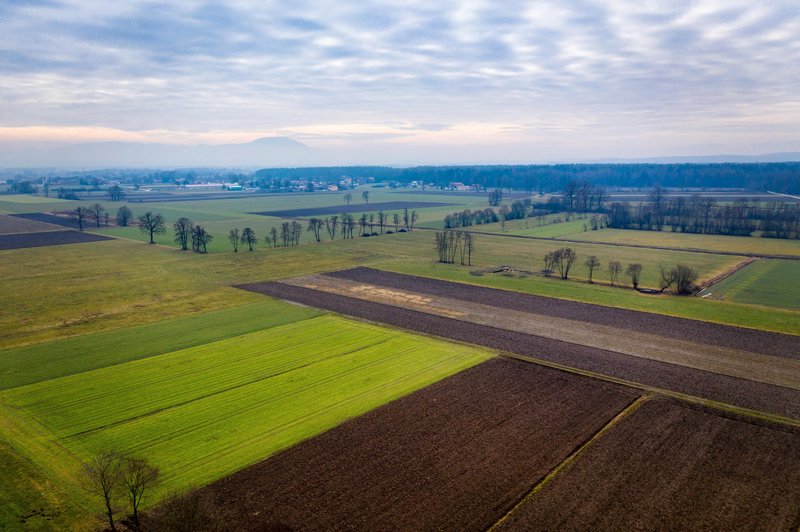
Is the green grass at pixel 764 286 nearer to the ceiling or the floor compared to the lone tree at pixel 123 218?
nearer to the floor

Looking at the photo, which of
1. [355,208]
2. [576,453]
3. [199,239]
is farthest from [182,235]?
[576,453]

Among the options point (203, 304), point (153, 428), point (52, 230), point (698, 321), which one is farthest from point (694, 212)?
point (52, 230)

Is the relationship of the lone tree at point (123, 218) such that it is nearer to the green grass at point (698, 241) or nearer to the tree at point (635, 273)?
the green grass at point (698, 241)

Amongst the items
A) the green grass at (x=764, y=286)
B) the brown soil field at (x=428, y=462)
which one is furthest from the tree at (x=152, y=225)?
the green grass at (x=764, y=286)

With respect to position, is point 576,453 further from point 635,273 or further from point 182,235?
point 182,235

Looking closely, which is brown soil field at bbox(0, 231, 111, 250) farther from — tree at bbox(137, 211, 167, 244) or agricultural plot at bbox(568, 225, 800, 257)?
agricultural plot at bbox(568, 225, 800, 257)
